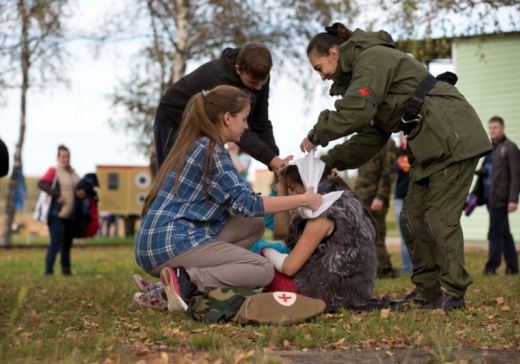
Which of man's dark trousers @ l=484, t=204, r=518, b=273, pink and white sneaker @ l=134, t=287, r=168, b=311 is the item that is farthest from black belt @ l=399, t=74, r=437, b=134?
man's dark trousers @ l=484, t=204, r=518, b=273

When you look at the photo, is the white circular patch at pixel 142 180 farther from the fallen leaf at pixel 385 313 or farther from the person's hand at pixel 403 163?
the fallen leaf at pixel 385 313

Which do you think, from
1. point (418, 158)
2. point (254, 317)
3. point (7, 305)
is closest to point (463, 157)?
point (418, 158)

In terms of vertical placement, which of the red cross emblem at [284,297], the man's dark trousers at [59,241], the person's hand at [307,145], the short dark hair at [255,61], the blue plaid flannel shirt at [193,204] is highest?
the short dark hair at [255,61]

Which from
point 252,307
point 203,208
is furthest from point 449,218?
point 203,208

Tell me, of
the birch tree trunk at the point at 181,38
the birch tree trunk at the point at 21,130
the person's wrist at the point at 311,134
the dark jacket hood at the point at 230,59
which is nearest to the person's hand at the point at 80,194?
the dark jacket hood at the point at 230,59

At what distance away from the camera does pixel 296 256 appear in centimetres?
577

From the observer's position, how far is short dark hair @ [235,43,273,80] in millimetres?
6457

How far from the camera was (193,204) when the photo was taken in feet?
18.8

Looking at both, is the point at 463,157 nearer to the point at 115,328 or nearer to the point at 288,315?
the point at 288,315

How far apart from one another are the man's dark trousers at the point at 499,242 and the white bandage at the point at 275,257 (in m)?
5.31

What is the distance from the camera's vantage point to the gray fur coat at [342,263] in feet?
18.9

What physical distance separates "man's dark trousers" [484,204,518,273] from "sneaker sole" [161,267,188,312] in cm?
602

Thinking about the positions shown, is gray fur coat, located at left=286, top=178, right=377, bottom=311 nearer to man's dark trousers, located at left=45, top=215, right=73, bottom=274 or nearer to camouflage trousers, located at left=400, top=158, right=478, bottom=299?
camouflage trousers, located at left=400, top=158, right=478, bottom=299

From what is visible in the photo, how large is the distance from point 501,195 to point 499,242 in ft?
1.87
